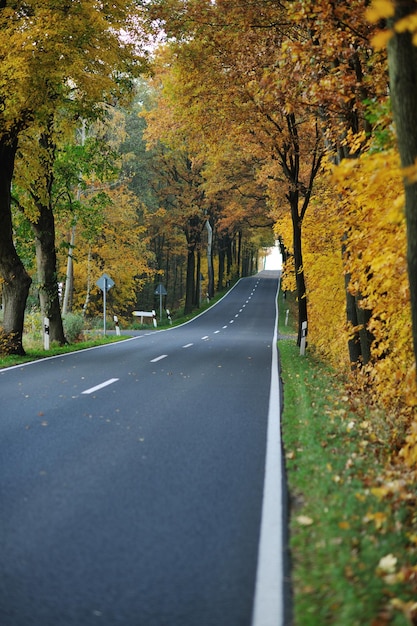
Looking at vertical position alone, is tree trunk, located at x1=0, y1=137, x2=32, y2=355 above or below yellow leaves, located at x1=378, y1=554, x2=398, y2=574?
above

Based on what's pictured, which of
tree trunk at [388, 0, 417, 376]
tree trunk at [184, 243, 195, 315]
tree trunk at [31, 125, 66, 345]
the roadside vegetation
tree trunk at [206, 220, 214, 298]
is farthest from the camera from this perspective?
tree trunk at [206, 220, 214, 298]

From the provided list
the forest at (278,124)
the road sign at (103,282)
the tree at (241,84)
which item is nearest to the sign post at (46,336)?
the forest at (278,124)

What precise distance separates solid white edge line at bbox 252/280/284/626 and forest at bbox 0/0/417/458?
4.43 ft

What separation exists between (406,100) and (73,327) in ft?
71.8

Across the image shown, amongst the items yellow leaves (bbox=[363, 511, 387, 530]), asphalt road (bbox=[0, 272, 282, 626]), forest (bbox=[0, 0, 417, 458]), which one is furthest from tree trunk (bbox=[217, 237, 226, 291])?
yellow leaves (bbox=[363, 511, 387, 530])

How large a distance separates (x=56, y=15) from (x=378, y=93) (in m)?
8.58

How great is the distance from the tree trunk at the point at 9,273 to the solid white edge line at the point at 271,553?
11.9m

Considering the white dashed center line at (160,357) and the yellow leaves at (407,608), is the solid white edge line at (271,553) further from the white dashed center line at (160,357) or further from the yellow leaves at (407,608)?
the white dashed center line at (160,357)

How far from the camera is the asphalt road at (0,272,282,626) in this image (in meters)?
3.19

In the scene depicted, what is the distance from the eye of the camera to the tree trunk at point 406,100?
14.5 feet

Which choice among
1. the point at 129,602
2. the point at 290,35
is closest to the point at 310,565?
the point at 129,602

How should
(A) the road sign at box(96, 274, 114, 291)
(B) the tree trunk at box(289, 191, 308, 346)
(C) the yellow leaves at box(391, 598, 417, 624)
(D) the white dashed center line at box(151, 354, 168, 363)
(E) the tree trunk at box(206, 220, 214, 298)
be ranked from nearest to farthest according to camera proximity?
(C) the yellow leaves at box(391, 598, 417, 624) → (D) the white dashed center line at box(151, 354, 168, 363) → (B) the tree trunk at box(289, 191, 308, 346) → (A) the road sign at box(96, 274, 114, 291) → (E) the tree trunk at box(206, 220, 214, 298)

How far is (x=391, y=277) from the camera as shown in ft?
22.3

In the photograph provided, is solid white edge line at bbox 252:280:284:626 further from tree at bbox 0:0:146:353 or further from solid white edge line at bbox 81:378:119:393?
tree at bbox 0:0:146:353
